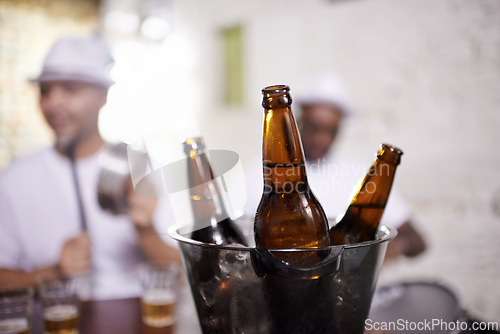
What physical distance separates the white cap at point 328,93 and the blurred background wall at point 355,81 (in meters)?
0.06

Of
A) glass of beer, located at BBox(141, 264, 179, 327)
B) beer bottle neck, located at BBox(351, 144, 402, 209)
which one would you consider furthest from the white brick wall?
beer bottle neck, located at BBox(351, 144, 402, 209)

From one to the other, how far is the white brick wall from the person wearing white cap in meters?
1.36

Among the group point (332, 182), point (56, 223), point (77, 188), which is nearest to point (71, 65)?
point (77, 188)

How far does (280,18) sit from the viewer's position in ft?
9.87

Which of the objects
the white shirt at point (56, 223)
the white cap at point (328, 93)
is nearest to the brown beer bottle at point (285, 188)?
the white shirt at point (56, 223)

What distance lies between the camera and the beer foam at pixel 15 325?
26.2 inches

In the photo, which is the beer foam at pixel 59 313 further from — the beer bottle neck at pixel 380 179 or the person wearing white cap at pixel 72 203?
the person wearing white cap at pixel 72 203

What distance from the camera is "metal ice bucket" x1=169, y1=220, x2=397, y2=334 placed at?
1.24 ft

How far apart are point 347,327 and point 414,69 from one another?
87.3 inches

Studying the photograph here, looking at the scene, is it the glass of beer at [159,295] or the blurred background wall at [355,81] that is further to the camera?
the blurred background wall at [355,81]

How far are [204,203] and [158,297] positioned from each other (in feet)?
1.19

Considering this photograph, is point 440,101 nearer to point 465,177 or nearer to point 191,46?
point 465,177

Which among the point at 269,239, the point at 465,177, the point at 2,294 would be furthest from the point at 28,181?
the point at 465,177

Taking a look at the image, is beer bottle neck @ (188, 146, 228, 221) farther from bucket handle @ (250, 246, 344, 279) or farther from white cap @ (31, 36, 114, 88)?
white cap @ (31, 36, 114, 88)
